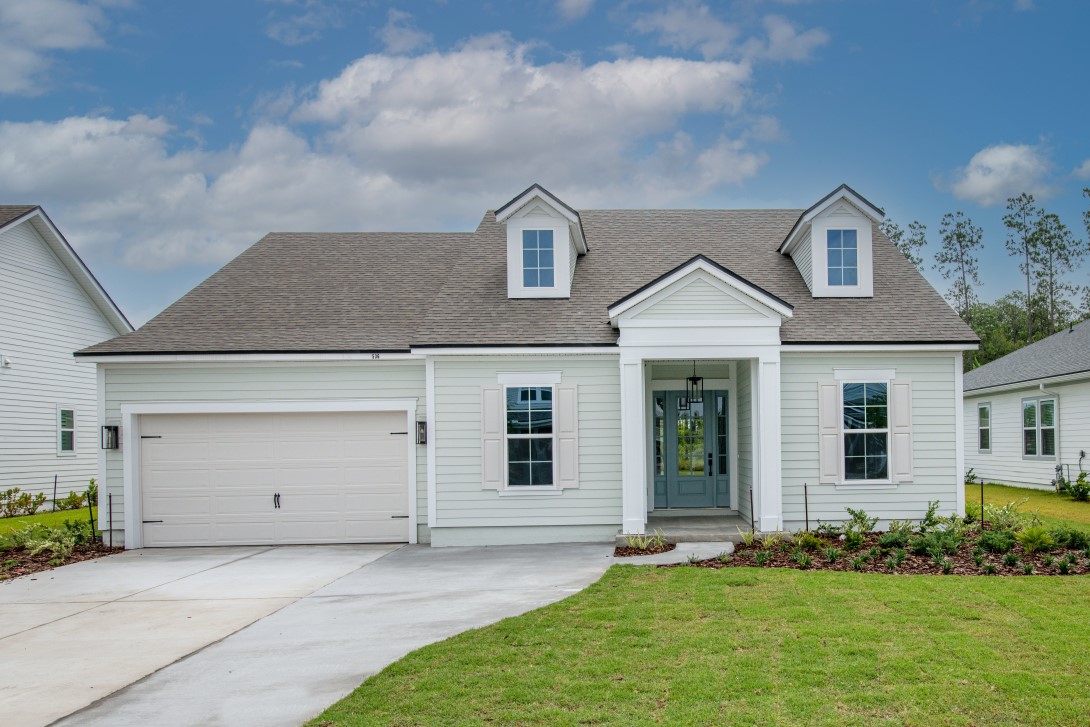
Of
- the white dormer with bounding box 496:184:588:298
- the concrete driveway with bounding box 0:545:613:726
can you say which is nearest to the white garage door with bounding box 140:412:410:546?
the concrete driveway with bounding box 0:545:613:726

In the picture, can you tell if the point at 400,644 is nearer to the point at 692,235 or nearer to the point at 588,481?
the point at 588,481

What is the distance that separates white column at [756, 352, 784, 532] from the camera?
41.1 feet

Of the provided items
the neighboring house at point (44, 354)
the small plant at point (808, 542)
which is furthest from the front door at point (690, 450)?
the neighboring house at point (44, 354)

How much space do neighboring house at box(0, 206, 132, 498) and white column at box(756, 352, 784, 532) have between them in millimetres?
15779

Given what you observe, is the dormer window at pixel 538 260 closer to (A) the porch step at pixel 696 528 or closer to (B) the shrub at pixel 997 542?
(A) the porch step at pixel 696 528

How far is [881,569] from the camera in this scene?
9672mm

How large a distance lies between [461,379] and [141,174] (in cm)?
1474

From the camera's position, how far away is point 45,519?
17812 mm

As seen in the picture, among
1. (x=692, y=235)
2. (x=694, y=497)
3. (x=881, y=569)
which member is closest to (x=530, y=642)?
(x=881, y=569)

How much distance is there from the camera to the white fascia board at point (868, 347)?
509 inches

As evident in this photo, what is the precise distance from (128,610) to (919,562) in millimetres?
9209

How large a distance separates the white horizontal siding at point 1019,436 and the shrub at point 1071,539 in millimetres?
10170

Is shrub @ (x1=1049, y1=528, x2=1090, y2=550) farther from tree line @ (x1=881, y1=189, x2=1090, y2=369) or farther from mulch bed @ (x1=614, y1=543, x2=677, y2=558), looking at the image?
tree line @ (x1=881, y1=189, x2=1090, y2=369)

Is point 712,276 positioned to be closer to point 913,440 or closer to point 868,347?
point 868,347
